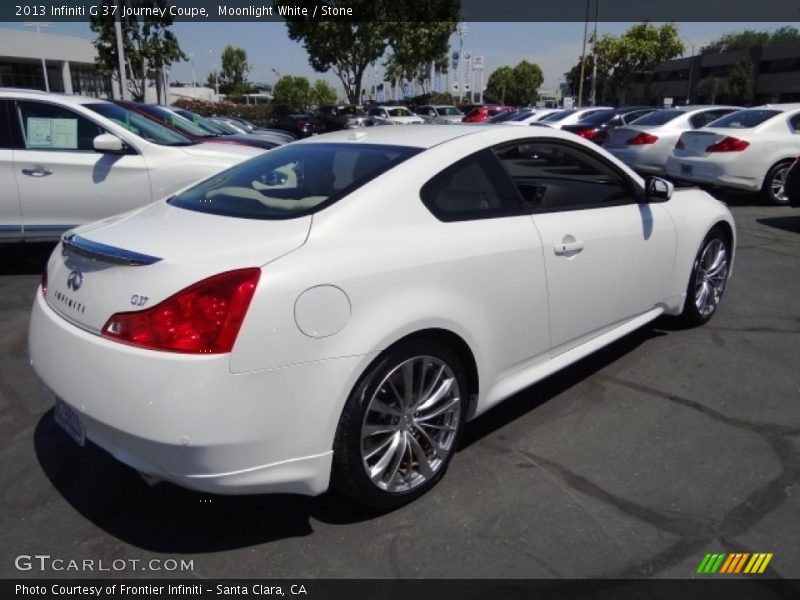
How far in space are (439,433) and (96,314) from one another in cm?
144

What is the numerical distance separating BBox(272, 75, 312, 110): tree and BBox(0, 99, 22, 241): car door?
214 feet

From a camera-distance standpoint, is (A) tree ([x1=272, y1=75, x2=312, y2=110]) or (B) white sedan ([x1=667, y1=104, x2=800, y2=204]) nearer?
(B) white sedan ([x1=667, y1=104, x2=800, y2=204])

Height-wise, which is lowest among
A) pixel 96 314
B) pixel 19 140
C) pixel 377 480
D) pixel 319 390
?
pixel 377 480

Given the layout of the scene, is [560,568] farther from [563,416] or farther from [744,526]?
[563,416]

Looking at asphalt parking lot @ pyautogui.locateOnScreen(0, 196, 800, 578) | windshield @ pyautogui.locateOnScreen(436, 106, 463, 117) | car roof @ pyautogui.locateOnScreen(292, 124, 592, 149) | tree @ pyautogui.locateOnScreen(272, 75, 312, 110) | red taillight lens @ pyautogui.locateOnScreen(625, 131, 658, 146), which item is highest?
tree @ pyautogui.locateOnScreen(272, 75, 312, 110)

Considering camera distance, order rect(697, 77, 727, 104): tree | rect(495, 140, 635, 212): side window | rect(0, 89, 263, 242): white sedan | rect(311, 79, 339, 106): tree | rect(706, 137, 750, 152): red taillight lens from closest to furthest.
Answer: rect(495, 140, 635, 212): side window
rect(0, 89, 263, 242): white sedan
rect(706, 137, 750, 152): red taillight lens
rect(697, 77, 727, 104): tree
rect(311, 79, 339, 106): tree

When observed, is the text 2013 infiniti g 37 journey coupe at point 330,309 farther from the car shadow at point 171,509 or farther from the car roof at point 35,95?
the car roof at point 35,95

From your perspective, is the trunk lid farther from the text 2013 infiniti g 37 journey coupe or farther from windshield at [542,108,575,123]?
windshield at [542,108,575,123]

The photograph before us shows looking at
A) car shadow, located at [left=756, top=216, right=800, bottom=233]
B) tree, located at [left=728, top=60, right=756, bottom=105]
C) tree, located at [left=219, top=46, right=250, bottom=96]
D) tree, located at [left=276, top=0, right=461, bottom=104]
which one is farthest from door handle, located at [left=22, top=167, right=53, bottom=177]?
tree, located at [left=219, top=46, right=250, bottom=96]

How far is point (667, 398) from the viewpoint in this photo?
3.71 meters

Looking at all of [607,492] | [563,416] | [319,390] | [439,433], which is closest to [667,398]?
[563,416]

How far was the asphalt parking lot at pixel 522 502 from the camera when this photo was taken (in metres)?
2.42

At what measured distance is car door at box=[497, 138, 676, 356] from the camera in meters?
3.25

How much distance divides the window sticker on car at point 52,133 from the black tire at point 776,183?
9301 mm
